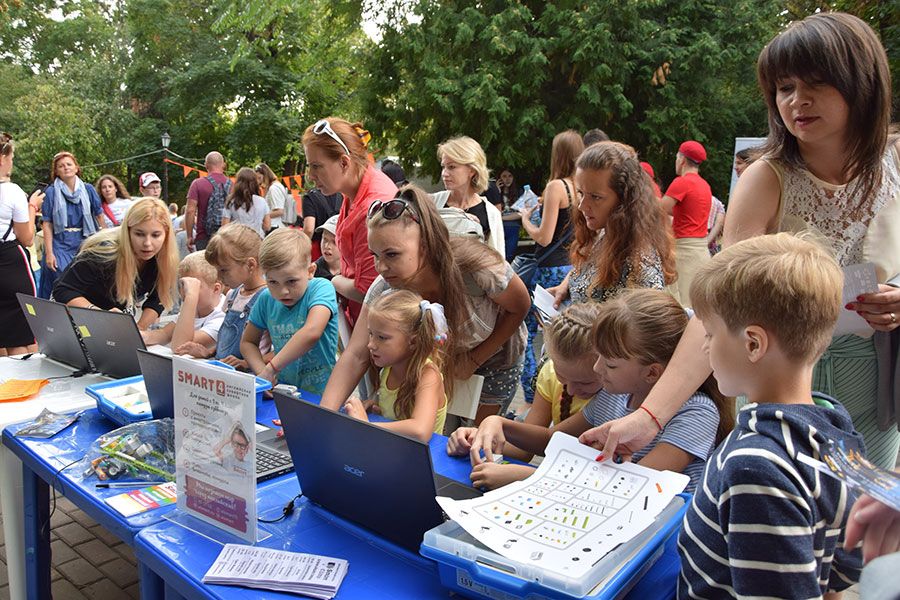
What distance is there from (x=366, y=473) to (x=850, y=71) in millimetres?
1341

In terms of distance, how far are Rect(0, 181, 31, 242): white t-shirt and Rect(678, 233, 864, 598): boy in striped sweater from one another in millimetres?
4782

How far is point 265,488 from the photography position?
170cm

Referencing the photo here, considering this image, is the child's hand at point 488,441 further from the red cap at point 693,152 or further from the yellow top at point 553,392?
the red cap at point 693,152

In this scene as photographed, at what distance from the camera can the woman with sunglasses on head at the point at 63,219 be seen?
21.7 feet

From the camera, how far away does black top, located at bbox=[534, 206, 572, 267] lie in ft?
13.8

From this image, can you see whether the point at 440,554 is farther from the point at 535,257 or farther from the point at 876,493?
the point at 535,257

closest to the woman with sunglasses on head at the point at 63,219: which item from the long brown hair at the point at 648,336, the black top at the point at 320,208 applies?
the black top at the point at 320,208

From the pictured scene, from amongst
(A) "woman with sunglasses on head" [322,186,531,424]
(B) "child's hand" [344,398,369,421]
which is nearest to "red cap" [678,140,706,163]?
(A) "woman with sunglasses on head" [322,186,531,424]

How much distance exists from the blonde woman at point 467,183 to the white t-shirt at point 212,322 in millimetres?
1340

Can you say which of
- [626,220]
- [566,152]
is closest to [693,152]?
[566,152]

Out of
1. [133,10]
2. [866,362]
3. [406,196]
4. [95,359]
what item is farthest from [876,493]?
[133,10]

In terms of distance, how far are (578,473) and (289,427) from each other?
2.04 feet

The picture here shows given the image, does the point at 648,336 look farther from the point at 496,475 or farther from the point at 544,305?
the point at 544,305

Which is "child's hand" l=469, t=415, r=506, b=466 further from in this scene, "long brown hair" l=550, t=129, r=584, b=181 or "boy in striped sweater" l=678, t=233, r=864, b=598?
"long brown hair" l=550, t=129, r=584, b=181
